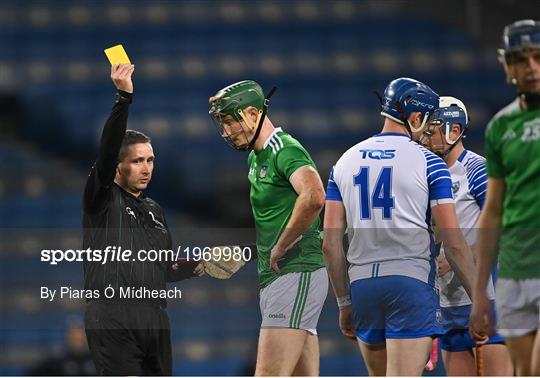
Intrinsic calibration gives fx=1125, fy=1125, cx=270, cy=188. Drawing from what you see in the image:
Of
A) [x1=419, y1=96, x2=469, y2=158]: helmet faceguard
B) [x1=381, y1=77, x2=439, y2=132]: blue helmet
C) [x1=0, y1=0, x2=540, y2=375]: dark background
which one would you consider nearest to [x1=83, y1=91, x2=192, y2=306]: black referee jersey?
[x1=381, y1=77, x2=439, y2=132]: blue helmet

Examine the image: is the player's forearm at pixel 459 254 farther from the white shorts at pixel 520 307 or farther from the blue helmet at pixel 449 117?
the blue helmet at pixel 449 117

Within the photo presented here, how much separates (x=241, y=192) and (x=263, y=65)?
1.73m

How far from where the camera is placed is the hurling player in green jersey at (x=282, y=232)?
446 centimetres

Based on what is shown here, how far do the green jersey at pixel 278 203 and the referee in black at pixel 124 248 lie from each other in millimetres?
420

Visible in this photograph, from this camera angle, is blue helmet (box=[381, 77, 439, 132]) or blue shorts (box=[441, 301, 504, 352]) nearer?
blue helmet (box=[381, 77, 439, 132])

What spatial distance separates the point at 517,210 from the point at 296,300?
4.48 feet

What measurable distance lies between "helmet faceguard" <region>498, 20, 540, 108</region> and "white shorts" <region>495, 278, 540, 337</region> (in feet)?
1.77

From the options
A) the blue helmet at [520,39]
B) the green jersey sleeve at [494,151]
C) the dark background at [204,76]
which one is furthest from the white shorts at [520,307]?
the dark background at [204,76]

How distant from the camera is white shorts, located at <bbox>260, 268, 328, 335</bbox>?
4527 millimetres

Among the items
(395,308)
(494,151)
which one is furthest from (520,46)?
(395,308)

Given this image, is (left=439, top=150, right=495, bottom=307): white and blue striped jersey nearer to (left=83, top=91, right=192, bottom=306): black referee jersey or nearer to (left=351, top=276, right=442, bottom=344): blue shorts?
(left=351, top=276, right=442, bottom=344): blue shorts

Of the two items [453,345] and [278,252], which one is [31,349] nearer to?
[278,252]

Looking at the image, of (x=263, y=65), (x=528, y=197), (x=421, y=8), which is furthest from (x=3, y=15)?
(x=528, y=197)

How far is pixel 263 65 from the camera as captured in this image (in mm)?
11234
